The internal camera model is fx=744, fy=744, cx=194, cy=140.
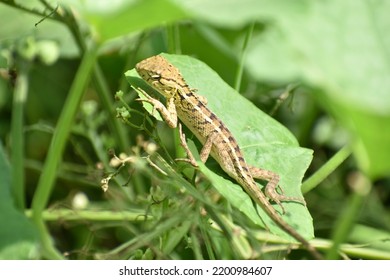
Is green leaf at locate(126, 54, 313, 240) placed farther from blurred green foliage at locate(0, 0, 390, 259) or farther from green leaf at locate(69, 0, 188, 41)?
green leaf at locate(69, 0, 188, 41)

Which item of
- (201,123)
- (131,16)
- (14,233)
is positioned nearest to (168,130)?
(201,123)

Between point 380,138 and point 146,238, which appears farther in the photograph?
point 146,238

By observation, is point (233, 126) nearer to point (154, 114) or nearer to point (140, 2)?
point (154, 114)

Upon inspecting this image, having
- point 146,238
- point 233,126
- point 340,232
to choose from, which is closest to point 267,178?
point 233,126

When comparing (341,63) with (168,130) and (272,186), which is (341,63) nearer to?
(272,186)

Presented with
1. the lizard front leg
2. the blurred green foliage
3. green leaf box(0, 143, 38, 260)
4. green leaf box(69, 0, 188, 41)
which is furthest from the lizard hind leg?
green leaf box(69, 0, 188, 41)
